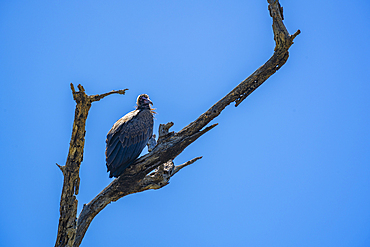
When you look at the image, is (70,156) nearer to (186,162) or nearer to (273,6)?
(186,162)

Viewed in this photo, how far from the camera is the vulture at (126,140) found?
7.37 m

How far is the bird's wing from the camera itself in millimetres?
7366

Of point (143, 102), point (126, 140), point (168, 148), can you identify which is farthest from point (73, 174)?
point (143, 102)

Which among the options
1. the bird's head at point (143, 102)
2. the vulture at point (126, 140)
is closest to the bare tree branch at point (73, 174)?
the vulture at point (126, 140)

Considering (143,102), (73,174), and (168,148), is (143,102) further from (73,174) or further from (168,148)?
(73,174)

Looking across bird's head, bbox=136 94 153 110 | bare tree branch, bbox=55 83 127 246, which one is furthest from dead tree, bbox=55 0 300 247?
bird's head, bbox=136 94 153 110

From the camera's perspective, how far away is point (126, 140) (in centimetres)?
755

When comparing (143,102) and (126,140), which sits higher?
(143,102)

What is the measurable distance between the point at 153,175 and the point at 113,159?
1043mm

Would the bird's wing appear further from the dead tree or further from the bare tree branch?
the bare tree branch

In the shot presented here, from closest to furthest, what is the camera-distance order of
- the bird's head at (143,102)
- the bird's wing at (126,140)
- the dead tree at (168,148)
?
the dead tree at (168,148)
the bird's wing at (126,140)
the bird's head at (143,102)

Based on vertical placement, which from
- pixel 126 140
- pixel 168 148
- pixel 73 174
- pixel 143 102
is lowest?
pixel 73 174

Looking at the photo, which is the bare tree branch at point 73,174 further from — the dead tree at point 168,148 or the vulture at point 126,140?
the vulture at point 126,140

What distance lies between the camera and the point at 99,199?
702 centimetres
